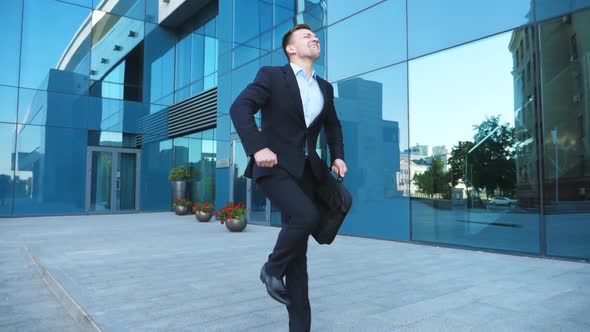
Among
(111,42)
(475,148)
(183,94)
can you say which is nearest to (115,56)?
(111,42)

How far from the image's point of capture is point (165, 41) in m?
17.5

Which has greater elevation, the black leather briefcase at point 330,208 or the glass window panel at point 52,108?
the glass window panel at point 52,108

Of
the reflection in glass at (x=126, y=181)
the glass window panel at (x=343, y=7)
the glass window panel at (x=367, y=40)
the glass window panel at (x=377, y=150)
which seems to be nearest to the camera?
the glass window panel at (x=377, y=150)

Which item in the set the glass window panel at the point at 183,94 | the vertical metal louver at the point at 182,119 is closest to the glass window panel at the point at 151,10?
the glass window panel at the point at 183,94

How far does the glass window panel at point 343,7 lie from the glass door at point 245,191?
14.7ft

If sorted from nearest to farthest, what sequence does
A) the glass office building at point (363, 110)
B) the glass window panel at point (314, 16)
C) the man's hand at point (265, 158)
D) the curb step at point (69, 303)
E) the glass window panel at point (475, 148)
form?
the man's hand at point (265, 158) < the curb step at point (69, 303) < the glass office building at point (363, 110) < the glass window panel at point (475, 148) < the glass window panel at point (314, 16)

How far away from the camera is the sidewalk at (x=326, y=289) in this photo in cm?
280

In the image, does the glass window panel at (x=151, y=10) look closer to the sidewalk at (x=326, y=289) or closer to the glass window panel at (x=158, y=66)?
the glass window panel at (x=158, y=66)

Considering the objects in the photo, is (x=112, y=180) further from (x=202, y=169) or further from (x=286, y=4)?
(x=286, y=4)

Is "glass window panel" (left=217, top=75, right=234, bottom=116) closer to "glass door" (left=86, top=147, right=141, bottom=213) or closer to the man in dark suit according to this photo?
"glass door" (left=86, top=147, right=141, bottom=213)

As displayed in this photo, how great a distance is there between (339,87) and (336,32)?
1.28m

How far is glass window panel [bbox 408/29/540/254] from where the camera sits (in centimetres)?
592

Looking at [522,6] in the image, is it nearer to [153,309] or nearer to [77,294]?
[153,309]

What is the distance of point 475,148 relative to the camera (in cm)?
664
